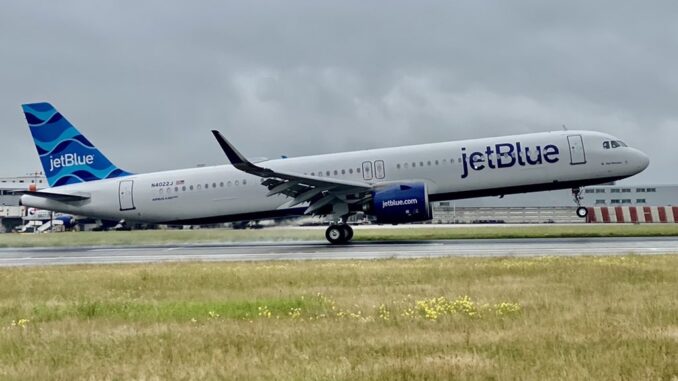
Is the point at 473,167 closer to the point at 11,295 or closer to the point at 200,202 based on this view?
the point at 200,202

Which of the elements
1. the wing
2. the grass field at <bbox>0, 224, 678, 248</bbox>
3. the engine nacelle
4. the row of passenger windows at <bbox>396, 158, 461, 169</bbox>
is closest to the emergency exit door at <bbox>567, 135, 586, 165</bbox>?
the row of passenger windows at <bbox>396, 158, 461, 169</bbox>

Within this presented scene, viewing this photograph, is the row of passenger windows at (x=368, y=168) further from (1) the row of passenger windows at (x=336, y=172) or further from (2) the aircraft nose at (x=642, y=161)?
Result: (2) the aircraft nose at (x=642, y=161)

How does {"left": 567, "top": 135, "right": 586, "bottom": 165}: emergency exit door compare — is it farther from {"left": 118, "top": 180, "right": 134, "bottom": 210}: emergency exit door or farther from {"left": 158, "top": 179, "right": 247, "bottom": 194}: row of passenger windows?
{"left": 118, "top": 180, "right": 134, "bottom": 210}: emergency exit door

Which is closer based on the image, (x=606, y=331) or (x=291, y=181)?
(x=606, y=331)

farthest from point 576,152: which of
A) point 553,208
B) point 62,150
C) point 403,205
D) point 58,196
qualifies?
point 553,208

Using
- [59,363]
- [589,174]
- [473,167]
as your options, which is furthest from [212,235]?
[59,363]

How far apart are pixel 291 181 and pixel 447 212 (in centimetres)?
5742

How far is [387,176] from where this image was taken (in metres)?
29.3

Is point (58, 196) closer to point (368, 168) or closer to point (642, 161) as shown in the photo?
point (368, 168)

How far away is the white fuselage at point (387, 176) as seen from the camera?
28.2m

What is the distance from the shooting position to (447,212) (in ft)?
273

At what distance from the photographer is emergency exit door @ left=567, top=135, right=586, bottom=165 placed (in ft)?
92.6

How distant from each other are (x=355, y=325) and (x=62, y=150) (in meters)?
28.7

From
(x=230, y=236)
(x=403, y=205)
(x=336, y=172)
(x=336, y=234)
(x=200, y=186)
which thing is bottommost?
(x=336, y=234)
